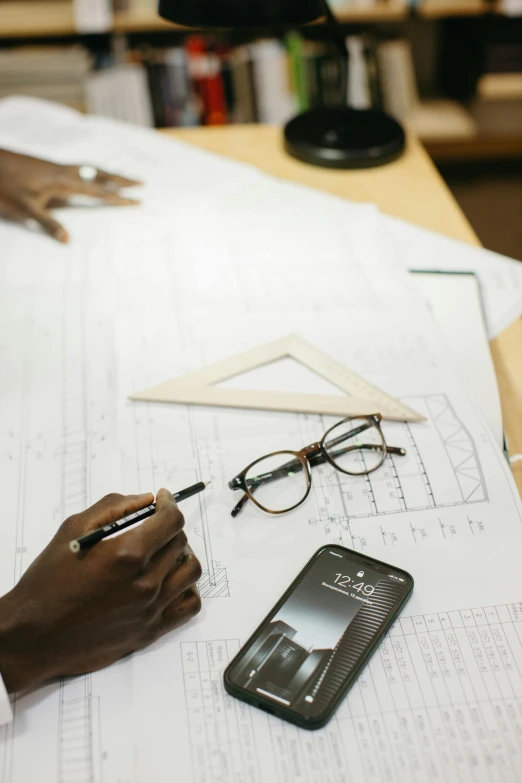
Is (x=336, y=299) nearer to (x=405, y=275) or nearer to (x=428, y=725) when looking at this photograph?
(x=405, y=275)

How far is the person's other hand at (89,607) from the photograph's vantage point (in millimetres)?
639

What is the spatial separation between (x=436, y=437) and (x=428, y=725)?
0.34 metres

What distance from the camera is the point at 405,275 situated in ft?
3.78

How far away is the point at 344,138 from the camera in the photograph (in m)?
1.49

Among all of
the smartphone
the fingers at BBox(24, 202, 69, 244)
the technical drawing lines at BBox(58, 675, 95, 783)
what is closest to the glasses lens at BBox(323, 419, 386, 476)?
the smartphone

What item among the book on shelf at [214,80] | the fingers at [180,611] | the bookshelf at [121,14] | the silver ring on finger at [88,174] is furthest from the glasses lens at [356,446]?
the bookshelf at [121,14]

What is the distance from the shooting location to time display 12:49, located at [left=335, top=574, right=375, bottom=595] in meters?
0.71

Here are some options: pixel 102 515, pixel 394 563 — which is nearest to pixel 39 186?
pixel 102 515

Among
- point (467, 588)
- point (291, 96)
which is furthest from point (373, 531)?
point (291, 96)

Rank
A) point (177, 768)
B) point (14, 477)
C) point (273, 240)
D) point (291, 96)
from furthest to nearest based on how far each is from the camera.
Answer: point (291, 96) < point (273, 240) < point (14, 477) < point (177, 768)

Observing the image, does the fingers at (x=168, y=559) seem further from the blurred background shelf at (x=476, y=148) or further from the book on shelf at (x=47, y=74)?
the blurred background shelf at (x=476, y=148)

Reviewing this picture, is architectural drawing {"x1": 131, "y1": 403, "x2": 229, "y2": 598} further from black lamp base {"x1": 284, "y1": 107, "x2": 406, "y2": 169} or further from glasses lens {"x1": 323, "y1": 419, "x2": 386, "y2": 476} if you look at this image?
black lamp base {"x1": 284, "y1": 107, "x2": 406, "y2": 169}

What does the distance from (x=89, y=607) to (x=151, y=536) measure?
78 mm

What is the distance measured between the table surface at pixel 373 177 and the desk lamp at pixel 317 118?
0.09 feet
